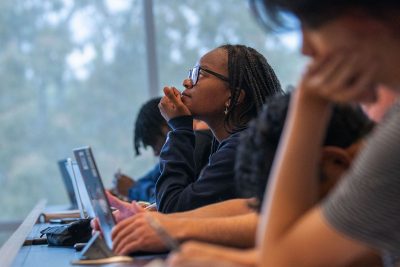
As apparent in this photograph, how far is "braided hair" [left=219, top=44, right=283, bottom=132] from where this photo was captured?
1.94m

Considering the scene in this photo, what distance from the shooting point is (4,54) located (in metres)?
4.49

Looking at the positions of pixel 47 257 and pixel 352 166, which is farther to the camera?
pixel 47 257

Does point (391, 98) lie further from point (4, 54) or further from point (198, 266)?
point (4, 54)

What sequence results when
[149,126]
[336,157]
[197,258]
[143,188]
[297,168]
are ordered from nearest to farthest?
[197,258] < [297,168] < [336,157] < [149,126] < [143,188]

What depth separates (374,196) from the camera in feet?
2.59

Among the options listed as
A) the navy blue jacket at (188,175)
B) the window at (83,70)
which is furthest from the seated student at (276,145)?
the window at (83,70)

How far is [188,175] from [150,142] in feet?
4.26

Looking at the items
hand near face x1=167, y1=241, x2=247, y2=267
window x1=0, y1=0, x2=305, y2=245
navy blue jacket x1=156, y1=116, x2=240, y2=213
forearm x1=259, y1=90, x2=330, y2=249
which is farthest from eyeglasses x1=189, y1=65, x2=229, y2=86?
window x1=0, y1=0, x2=305, y2=245

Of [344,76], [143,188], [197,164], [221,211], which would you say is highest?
[344,76]

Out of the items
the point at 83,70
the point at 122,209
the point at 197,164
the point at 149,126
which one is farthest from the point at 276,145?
the point at 83,70

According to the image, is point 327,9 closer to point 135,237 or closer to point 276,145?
point 276,145

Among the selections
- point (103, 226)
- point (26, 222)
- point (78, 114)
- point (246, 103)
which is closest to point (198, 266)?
point (103, 226)

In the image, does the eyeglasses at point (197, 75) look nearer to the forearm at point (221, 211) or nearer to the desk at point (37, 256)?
the forearm at point (221, 211)

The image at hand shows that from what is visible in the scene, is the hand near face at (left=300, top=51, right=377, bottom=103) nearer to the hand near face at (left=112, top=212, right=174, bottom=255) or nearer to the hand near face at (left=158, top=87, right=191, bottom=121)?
the hand near face at (left=112, top=212, right=174, bottom=255)
